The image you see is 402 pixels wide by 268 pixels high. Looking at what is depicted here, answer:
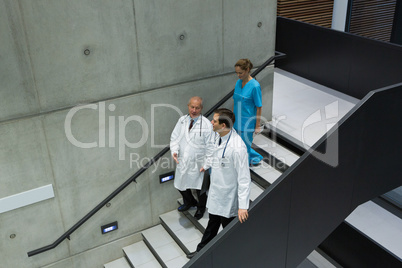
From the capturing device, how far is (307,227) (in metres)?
4.24

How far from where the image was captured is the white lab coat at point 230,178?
12.2 feet

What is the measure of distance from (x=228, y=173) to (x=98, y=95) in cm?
178

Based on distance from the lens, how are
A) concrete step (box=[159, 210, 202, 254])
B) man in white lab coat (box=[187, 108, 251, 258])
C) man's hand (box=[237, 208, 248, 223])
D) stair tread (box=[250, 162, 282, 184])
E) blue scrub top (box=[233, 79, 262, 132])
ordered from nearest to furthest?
man's hand (box=[237, 208, 248, 223]) → man in white lab coat (box=[187, 108, 251, 258]) → blue scrub top (box=[233, 79, 262, 132]) → concrete step (box=[159, 210, 202, 254]) → stair tread (box=[250, 162, 282, 184])

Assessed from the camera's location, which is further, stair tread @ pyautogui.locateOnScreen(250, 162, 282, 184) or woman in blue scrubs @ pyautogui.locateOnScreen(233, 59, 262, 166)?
stair tread @ pyautogui.locateOnScreen(250, 162, 282, 184)

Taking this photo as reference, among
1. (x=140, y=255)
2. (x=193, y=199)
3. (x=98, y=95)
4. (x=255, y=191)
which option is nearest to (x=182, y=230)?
(x=193, y=199)

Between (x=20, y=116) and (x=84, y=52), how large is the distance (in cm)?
94

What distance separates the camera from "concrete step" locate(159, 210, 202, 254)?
4945mm

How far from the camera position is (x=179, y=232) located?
16.9 feet

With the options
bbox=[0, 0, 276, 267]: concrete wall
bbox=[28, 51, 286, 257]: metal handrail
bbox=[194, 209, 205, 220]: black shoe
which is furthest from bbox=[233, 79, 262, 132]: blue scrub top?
bbox=[194, 209, 205, 220]: black shoe

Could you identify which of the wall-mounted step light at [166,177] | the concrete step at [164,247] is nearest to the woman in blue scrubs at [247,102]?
the wall-mounted step light at [166,177]

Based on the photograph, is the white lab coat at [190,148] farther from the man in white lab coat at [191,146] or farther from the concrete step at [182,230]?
the concrete step at [182,230]

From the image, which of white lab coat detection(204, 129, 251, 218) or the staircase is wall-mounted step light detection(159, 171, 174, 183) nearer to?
the staircase

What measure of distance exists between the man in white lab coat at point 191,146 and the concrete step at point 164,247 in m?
0.71

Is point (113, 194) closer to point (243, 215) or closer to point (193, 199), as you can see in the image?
point (193, 199)
